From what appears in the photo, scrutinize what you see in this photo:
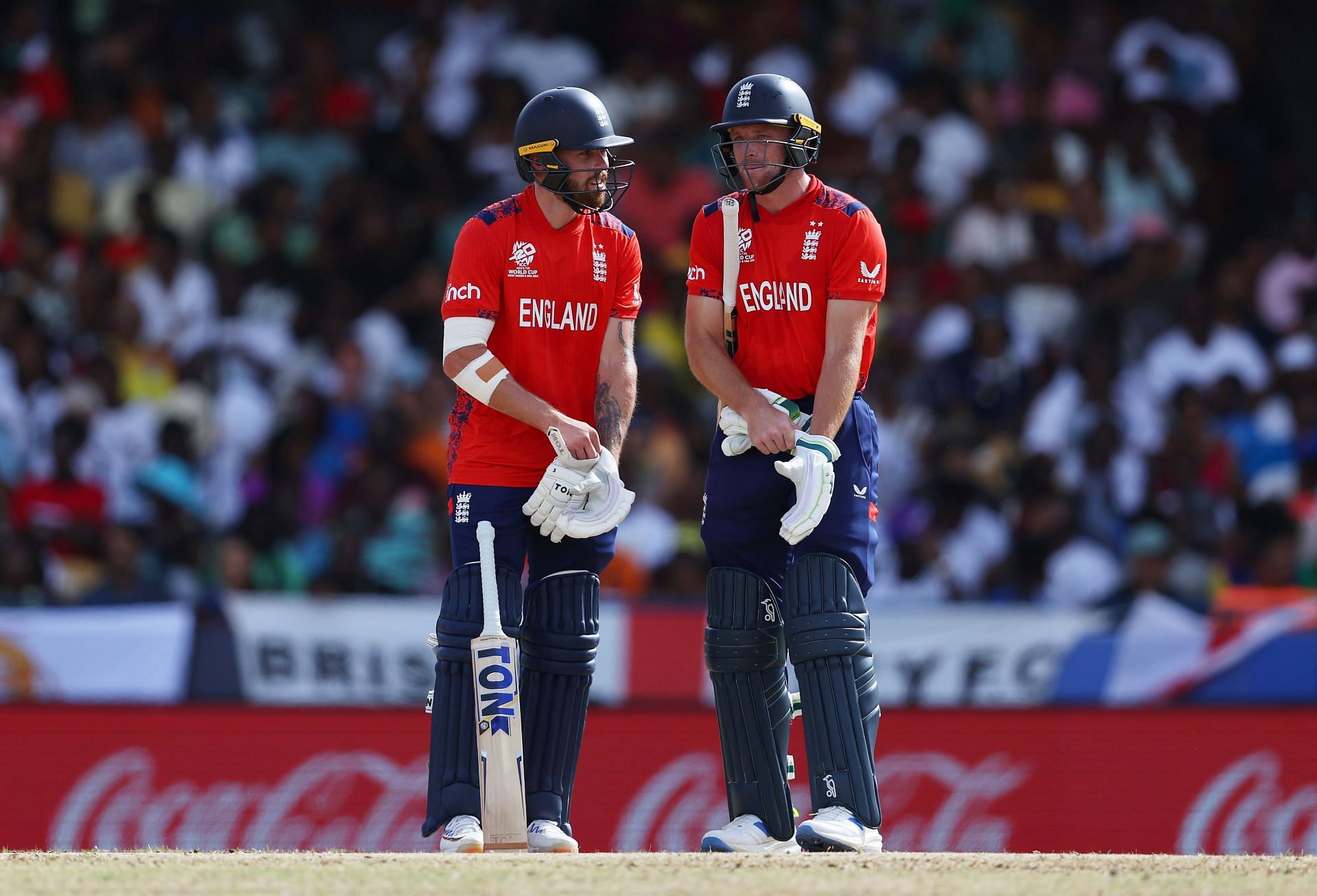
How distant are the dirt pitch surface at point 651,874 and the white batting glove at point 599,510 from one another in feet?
3.52

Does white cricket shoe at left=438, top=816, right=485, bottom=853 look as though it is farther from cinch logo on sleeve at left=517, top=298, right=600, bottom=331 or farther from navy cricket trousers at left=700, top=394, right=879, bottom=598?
cinch logo on sleeve at left=517, top=298, right=600, bottom=331

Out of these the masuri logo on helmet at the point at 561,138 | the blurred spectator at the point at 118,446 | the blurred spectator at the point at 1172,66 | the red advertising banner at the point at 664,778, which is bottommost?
the red advertising banner at the point at 664,778

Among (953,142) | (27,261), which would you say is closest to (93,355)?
(27,261)

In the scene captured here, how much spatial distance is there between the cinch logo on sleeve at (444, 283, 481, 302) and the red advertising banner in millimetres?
3730

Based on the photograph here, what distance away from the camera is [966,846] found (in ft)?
31.7

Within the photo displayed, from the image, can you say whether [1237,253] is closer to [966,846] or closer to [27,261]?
[966,846]

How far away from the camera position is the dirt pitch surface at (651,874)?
5254 mm

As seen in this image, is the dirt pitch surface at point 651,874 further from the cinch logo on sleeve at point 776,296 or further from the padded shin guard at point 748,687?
the cinch logo on sleeve at point 776,296

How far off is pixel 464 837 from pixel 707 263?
2.05 meters

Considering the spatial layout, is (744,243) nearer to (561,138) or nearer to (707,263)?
(707,263)

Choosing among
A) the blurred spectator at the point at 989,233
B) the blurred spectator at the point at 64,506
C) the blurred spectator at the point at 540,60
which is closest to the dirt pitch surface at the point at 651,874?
the blurred spectator at the point at 64,506

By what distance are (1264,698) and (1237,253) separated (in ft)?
15.8

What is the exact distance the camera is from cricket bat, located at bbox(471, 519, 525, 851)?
20.5ft

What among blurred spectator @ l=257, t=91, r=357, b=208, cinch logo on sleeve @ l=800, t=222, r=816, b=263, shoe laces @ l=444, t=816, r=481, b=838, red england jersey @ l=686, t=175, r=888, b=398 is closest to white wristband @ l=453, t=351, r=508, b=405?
red england jersey @ l=686, t=175, r=888, b=398
